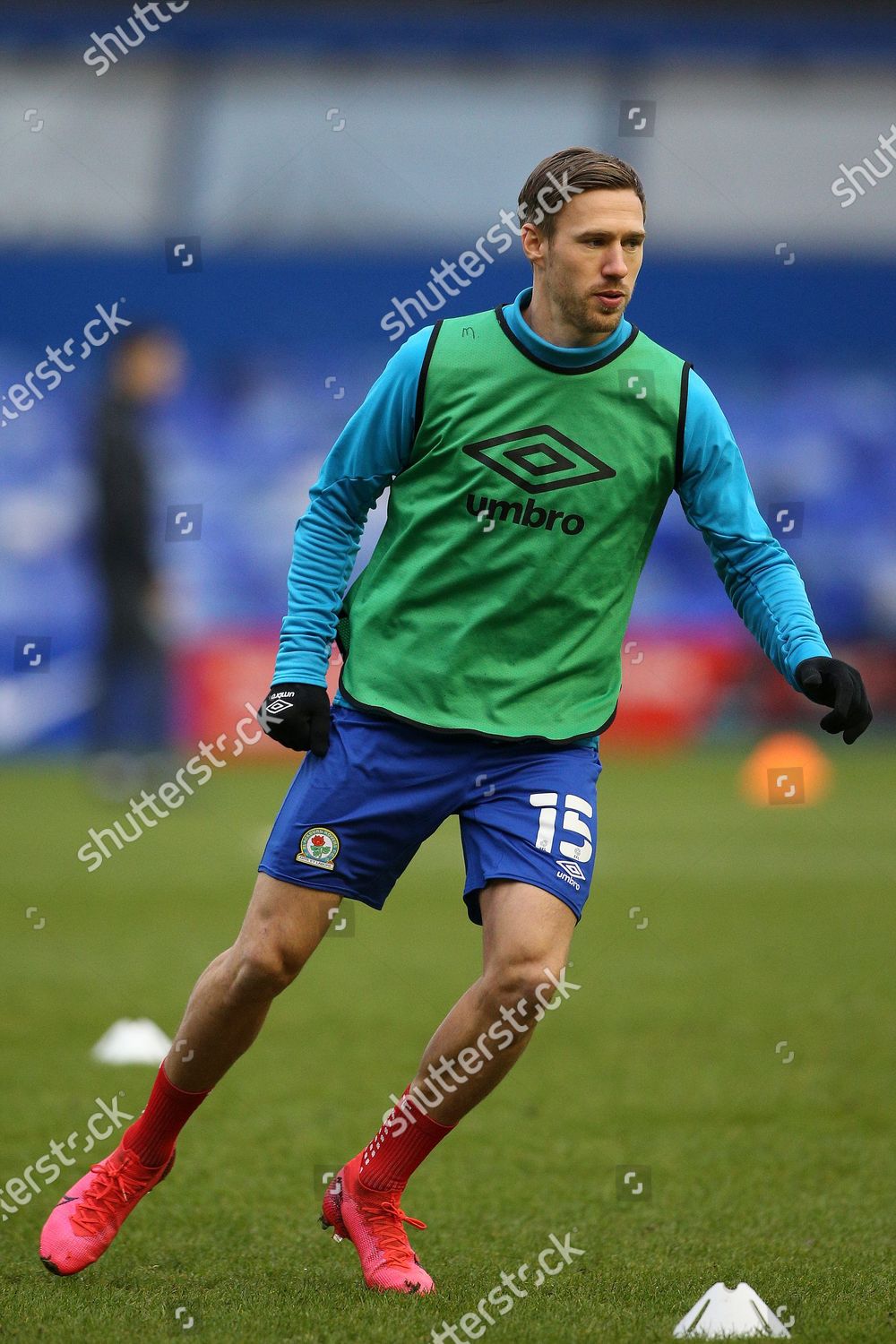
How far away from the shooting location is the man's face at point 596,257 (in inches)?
145

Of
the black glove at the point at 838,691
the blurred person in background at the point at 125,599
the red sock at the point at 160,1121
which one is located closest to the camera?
the black glove at the point at 838,691

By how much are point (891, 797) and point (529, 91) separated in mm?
11120

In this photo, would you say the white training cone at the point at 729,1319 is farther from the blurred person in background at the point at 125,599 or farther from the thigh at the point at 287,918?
the blurred person in background at the point at 125,599

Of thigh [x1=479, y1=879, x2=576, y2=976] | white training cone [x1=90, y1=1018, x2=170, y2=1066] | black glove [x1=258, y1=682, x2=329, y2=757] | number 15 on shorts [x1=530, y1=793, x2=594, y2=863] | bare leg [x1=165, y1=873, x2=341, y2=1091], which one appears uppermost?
black glove [x1=258, y1=682, x2=329, y2=757]

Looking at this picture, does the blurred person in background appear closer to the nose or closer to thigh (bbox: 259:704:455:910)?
thigh (bbox: 259:704:455:910)

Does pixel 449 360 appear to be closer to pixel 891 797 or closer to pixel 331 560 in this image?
pixel 331 560

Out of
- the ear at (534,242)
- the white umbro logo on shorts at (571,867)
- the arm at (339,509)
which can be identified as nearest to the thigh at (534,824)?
the white umbro logo on shorts at (571,867)

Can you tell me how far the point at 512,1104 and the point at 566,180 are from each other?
9.33ft

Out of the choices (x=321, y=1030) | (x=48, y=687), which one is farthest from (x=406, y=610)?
(x=48, y=687)

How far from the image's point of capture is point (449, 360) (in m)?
3.76

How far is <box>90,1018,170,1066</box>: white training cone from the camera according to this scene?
5696mm

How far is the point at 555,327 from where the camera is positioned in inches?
148

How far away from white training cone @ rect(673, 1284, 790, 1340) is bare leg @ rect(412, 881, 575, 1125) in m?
0.61

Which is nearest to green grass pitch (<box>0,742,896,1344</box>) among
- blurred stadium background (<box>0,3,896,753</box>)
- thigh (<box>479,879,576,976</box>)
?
thigh (<box>479,879,576,976</box>)
